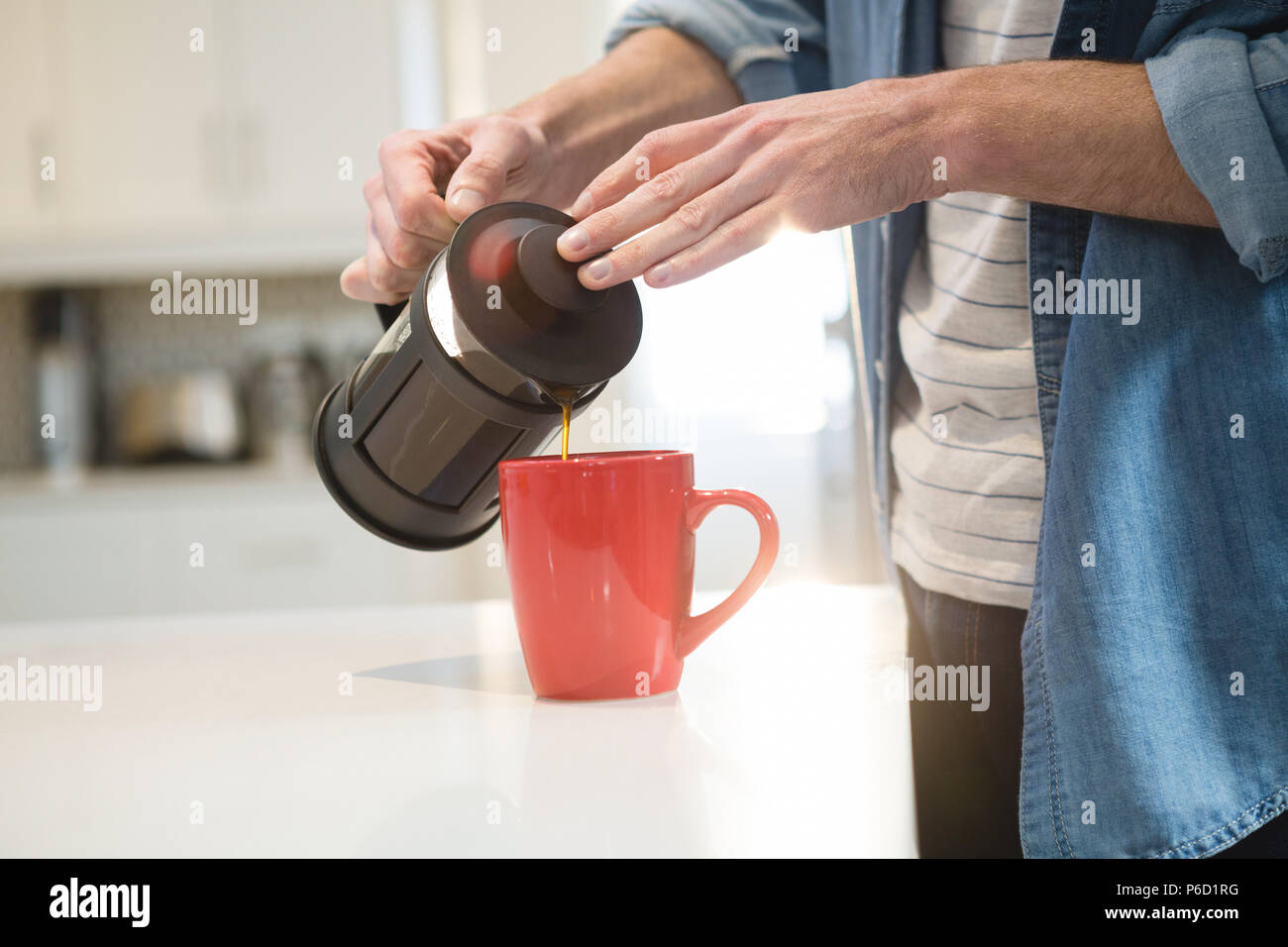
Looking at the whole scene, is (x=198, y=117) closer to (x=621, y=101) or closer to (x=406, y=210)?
(x=621, y=101)

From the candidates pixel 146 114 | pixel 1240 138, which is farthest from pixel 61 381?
pixel 1240 138

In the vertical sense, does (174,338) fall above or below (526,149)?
above

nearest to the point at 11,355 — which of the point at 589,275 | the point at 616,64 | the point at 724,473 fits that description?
the point at 724,473

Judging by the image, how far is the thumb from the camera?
26.1 inches

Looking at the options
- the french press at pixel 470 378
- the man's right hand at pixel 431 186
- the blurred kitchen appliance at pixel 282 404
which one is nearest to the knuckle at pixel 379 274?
the man's right hand at pixel 431 186

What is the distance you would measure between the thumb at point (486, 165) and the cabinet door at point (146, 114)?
1924mm

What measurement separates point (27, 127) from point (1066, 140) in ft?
8.43

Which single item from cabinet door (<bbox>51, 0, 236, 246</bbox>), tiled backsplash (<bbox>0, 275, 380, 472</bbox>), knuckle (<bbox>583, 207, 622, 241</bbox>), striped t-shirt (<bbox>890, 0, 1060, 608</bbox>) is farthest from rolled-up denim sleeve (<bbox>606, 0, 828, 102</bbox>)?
tiled backsplash (<bbox>0, 275, 380, 472</bbox>)

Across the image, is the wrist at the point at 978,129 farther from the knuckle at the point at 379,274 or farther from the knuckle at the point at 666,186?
the knuckle at the point at 379,274

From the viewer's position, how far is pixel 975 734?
671 millimetres

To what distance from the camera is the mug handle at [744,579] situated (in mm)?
563

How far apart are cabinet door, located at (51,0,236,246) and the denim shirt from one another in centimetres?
231
